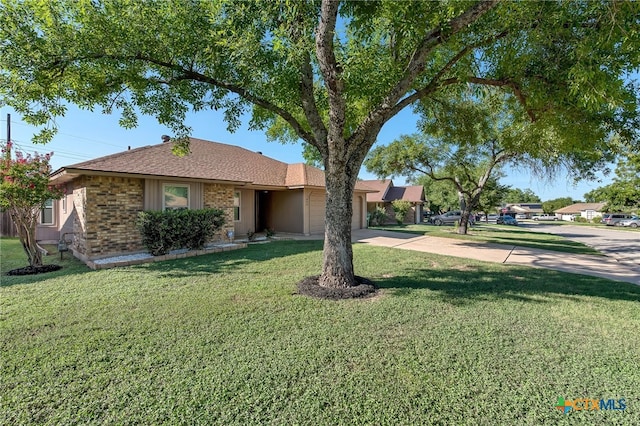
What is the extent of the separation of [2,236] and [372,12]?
18.7 meters

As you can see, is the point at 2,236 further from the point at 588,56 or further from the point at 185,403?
the point at 588,56

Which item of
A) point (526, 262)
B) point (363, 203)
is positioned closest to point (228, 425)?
point (526, 262)

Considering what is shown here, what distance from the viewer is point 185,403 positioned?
2426 mm

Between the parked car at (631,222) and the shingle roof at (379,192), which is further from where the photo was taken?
the parked car at (631,222)

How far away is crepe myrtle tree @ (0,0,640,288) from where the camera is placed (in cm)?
407

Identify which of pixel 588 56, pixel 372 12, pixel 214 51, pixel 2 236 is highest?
pixel 372 12

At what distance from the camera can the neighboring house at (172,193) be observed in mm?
8414

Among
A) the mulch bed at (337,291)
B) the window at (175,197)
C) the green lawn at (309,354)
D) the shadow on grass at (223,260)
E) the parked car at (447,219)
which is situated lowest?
the green lawn at (309,354)

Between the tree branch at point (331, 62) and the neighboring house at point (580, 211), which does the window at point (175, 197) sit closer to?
the tree branch at point (331, 62)

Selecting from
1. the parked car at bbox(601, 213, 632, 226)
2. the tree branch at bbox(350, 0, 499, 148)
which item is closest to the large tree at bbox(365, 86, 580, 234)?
the tree branch at bbox(350, 0, 499, 148)

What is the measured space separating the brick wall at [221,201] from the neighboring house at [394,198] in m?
20.2

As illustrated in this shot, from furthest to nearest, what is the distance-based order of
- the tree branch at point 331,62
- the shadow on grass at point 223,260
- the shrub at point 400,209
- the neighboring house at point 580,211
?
the neighboring house at point 580,211
the shrub at point 400,209
the shadow on grass at point 223,260
the tree branch at point 331,62

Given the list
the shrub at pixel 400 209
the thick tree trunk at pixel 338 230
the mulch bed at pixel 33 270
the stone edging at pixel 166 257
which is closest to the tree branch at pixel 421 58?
the thick tree trunk at pixel 338 230

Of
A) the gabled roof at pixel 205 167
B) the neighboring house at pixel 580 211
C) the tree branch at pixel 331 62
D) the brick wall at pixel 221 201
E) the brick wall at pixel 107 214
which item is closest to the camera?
the tree branch at pixel 331 62
